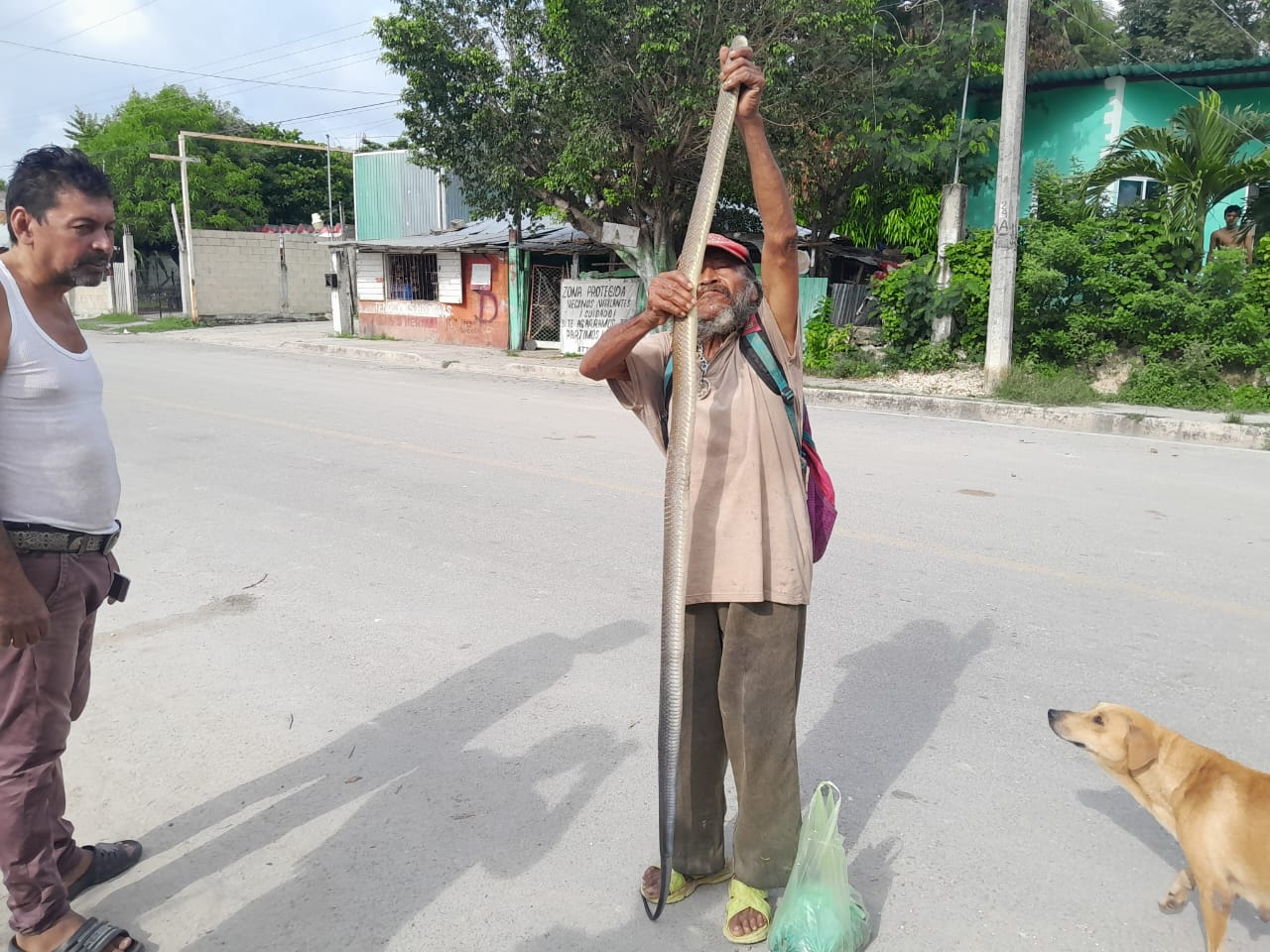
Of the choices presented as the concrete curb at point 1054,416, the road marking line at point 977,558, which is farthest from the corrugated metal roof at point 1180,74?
the road marking line at point 977,558

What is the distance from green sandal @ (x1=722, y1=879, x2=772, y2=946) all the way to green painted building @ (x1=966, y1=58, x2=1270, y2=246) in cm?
1481

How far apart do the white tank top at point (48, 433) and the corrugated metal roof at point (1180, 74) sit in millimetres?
15906

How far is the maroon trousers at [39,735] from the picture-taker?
2.26m

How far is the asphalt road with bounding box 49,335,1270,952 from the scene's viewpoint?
103 inches

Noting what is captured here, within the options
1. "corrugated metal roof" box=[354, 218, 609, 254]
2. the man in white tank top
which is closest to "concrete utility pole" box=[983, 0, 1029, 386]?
"corrugated metal roof" box=[354, 218, 609, 254]

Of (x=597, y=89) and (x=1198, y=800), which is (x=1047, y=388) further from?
(x=1198, y=800)

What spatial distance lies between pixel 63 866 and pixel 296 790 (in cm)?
72

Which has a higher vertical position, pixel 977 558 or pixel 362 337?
pixel 362 337

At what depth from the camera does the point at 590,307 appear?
66.0ft

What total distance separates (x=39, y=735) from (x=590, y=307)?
18.3 metres

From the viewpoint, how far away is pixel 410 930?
8.17ft

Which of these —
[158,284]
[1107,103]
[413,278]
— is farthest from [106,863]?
[158,284]

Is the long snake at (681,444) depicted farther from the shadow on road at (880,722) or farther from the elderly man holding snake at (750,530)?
the shadow on road at (880,722)

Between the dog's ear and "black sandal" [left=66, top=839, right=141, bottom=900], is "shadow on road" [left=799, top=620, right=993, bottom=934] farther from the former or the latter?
"black sandal" [left=66, top=839, right=141, bottom=900]
